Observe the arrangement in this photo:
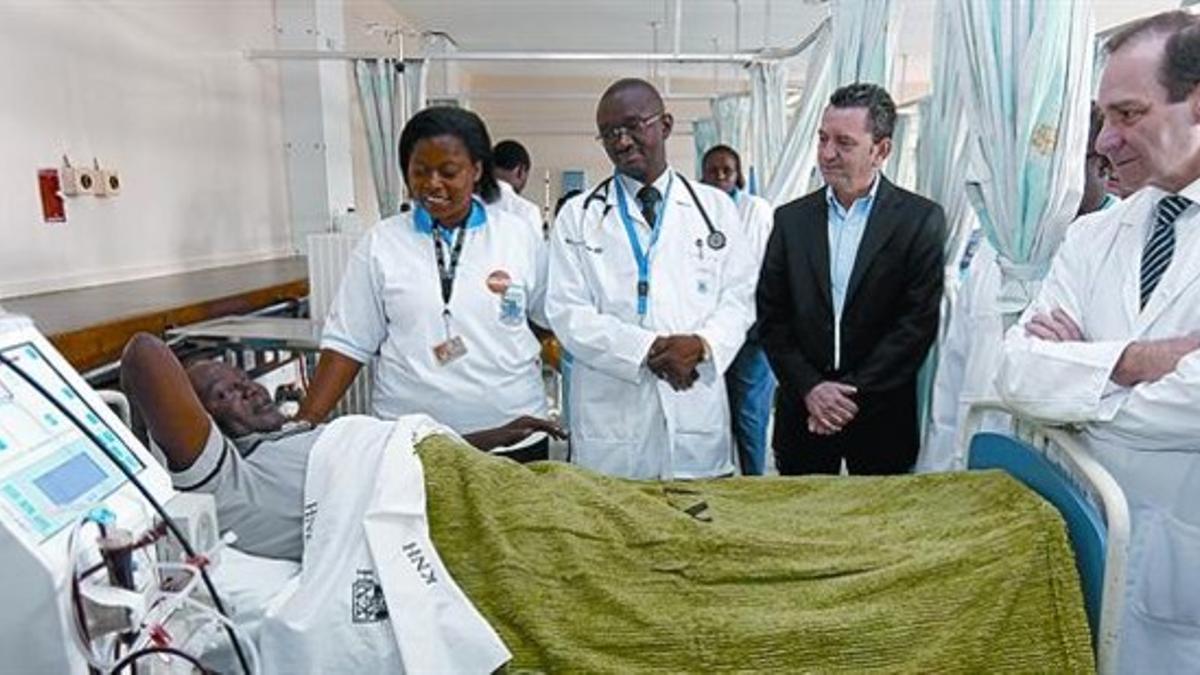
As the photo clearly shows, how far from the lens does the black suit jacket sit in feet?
6.12

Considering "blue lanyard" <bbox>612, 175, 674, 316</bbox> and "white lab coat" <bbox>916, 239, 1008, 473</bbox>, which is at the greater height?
"blue lanyard" <bbox>612, 175, 674, 316</bbox>

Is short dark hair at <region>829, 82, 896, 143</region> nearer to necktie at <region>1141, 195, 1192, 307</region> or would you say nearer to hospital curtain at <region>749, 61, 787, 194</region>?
necktie at <region>1141, 195, 1192, 307</region>

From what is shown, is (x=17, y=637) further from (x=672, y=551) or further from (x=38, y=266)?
(x=38, y=266)

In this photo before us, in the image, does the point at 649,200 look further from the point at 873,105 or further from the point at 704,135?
the point at 704,135

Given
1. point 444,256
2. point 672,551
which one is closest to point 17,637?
point 672,551

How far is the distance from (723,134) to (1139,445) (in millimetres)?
5419

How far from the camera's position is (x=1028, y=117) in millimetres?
1607

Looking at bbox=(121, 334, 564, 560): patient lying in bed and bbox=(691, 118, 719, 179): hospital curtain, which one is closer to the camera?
bbox=(121, 334, 564, 560): patient lying in bed

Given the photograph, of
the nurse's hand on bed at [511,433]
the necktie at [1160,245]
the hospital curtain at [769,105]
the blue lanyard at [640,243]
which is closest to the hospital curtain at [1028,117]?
the necktie at [1160,245]

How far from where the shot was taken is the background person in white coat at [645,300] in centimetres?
189

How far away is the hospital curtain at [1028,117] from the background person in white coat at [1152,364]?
263 millimetres

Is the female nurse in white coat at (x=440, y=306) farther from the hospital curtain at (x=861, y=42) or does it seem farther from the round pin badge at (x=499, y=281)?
the hospital curtain at (x=861, y=42)

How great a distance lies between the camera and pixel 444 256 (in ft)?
6.08

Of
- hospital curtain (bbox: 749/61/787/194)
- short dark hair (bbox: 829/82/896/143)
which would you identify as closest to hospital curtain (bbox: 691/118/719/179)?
hospital curtain (bbox: 749/61/787/194)
